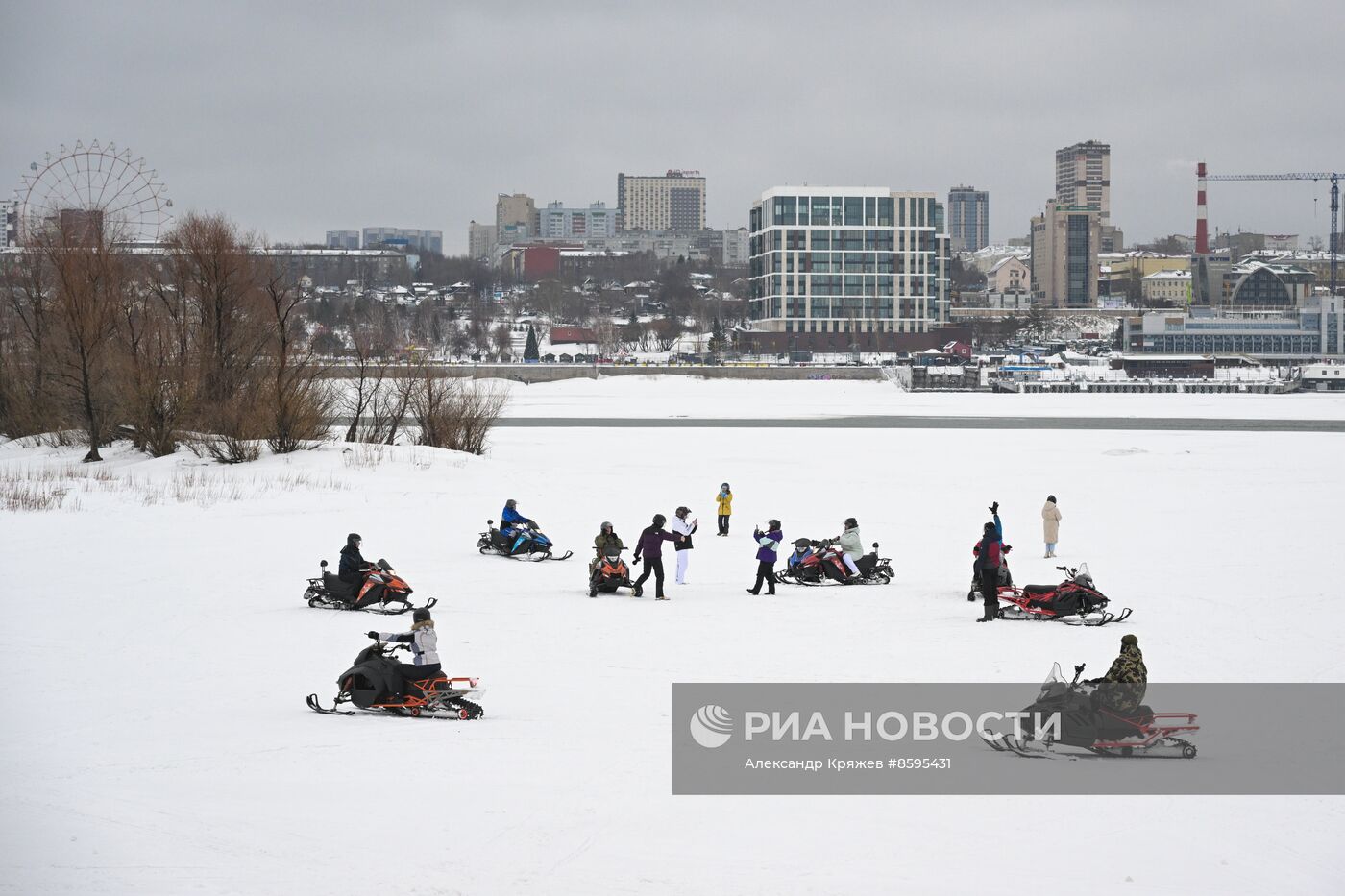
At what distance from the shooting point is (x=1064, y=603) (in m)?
16.9

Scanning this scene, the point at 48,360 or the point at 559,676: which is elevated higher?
the point at 48,360

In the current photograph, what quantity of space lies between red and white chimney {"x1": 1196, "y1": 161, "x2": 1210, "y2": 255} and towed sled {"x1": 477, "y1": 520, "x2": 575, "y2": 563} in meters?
189

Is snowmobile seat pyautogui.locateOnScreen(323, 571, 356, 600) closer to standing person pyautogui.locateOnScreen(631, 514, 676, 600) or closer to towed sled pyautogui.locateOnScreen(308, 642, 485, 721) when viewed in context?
standing person pyautogui.locateOnScreen(631, 514, 676, 600)

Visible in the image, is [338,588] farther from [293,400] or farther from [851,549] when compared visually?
[293,400]

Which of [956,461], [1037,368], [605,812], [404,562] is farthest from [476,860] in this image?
[1037,368]

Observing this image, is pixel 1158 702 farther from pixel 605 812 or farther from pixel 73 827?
pixel 73 827

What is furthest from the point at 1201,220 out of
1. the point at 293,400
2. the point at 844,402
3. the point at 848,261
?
the point at 293,400

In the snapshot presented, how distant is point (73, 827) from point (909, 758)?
21.6 ft

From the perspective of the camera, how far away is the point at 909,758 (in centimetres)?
1066

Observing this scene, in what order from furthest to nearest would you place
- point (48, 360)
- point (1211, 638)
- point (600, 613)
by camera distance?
point (48, 360)
point (600, 613)
point (1211, 638)

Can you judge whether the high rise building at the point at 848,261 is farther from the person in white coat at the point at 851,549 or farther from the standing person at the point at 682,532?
the standing person at the point at 682,532

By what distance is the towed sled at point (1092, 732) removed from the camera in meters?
10.8

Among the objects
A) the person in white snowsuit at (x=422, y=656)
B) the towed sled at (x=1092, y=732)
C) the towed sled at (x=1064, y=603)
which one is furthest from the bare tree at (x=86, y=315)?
the towed sled at (x=1092, y=732)

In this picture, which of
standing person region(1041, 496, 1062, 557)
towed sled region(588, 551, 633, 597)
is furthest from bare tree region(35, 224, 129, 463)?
standing person region(1041, 496, 1062, 557)
